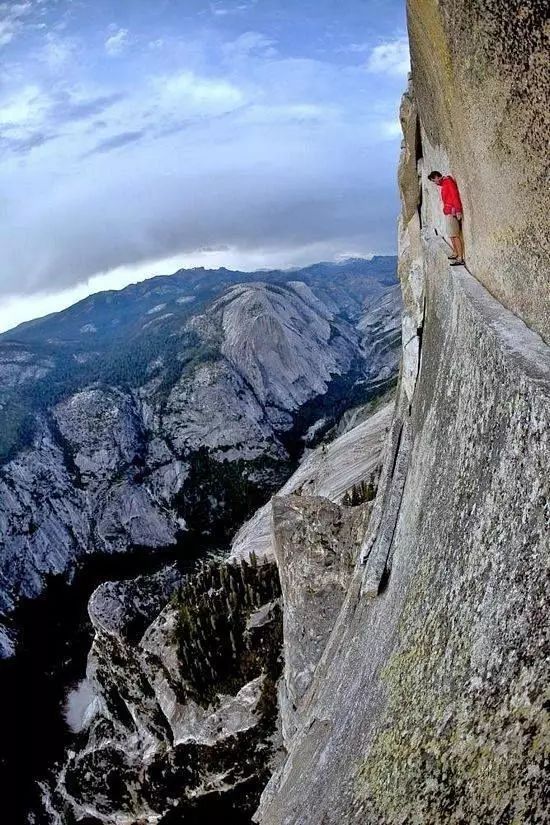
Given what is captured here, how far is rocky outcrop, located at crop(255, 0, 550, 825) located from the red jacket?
0.56 metres

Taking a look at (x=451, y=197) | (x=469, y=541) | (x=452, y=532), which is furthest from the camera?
(x=451, y=197)

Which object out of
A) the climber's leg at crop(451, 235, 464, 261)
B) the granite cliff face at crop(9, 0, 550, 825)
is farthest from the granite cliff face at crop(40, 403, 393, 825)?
the climber's leg at crop(451, 235, 464, 261)

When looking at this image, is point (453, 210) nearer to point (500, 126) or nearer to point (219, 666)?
point (500, 126)

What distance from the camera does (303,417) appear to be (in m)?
188

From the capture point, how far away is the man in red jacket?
49.2 feet

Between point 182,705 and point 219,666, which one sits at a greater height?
point 219,666

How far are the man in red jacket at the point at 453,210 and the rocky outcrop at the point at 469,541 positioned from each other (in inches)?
22.5

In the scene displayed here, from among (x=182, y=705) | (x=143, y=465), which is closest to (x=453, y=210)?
(x=182, y=705)

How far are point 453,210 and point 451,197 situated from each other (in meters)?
0.36

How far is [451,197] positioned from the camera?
15.0 metres

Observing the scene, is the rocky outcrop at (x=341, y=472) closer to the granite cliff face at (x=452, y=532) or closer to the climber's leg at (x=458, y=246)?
the granite cliff face at (x=452, y=532)

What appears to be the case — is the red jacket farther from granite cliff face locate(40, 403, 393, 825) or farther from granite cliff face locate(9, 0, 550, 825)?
granite cliff face locate(40, 403, 393, 825)

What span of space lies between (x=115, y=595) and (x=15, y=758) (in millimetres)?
32039

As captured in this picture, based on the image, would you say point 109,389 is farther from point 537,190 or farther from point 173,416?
point 537,190
